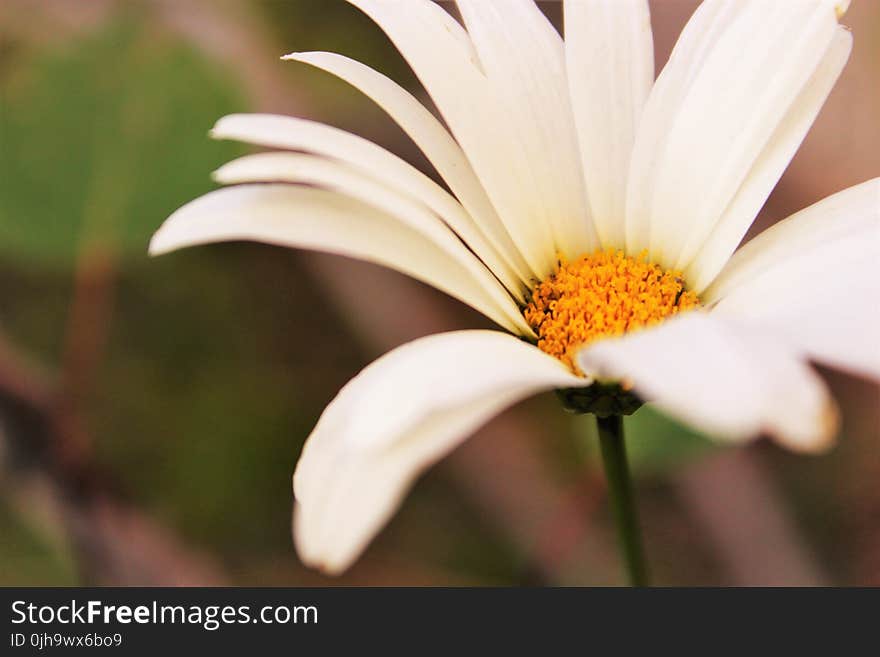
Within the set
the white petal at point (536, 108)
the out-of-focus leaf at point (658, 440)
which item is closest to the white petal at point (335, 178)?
the white petal at point (536, 108)

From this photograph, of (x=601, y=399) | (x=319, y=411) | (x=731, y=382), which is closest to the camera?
(x=731, y=382)

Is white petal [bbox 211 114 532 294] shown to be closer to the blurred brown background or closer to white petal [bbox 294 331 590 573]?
white petal [bbox 294 331 590 573]

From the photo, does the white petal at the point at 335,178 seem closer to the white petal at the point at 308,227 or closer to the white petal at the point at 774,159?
the white petal at the point at 308,227

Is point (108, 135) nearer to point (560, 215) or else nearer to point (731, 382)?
point (560, 215)

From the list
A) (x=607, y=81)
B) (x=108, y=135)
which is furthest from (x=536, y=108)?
(x=108, y=135)

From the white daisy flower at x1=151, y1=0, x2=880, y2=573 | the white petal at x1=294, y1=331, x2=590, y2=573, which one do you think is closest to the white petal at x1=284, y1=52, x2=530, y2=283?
the white daisy flower at x1=151, y1=0, x2=880, y2=573
